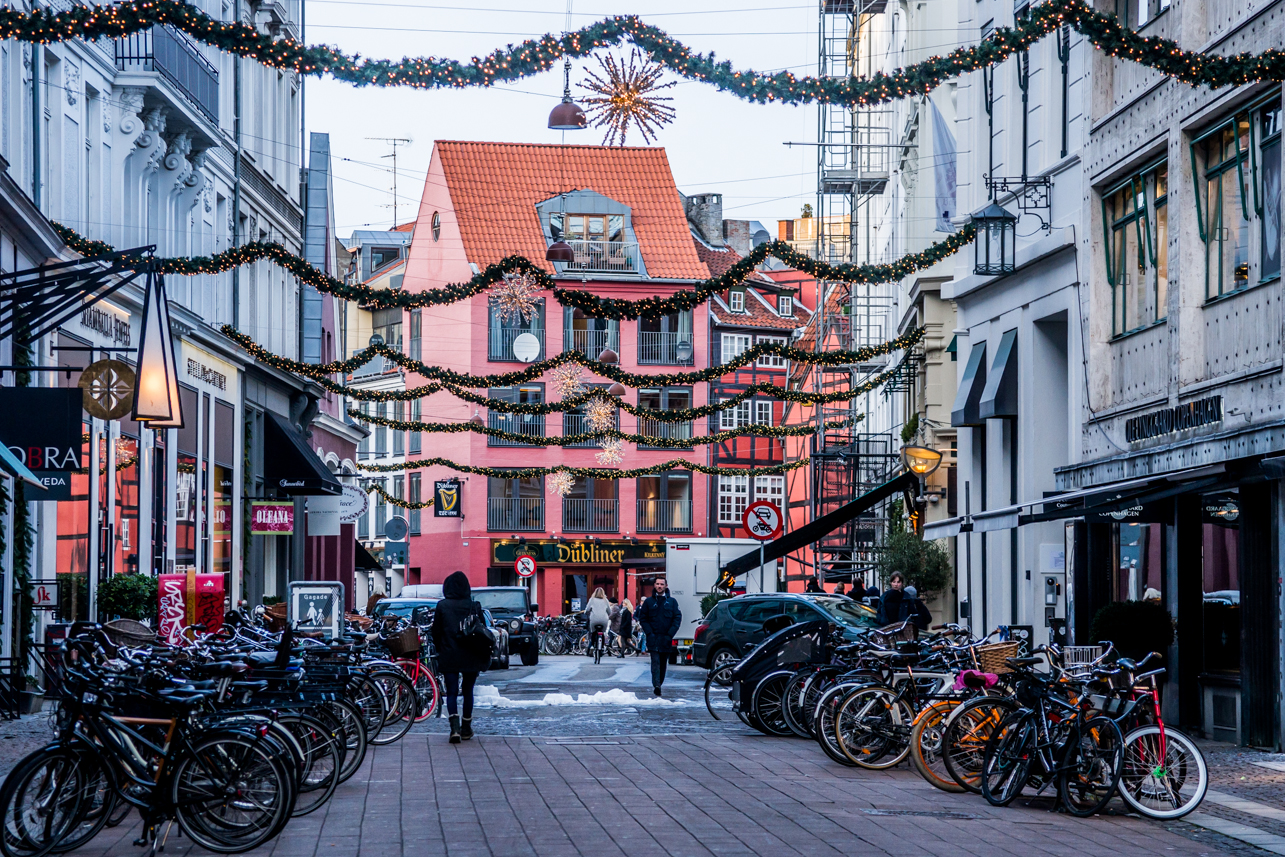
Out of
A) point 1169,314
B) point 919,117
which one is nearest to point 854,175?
point 919,117

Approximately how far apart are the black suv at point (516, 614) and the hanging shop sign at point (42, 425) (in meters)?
17.0

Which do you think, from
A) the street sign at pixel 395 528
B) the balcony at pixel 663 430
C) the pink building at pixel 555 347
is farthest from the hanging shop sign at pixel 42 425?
the balcony at pixel 663 430

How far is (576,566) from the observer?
6912 cm

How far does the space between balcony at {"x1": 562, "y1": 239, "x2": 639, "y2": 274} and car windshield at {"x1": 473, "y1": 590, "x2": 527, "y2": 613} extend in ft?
106

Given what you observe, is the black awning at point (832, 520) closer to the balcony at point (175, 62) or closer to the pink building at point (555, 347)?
the balcony at point (175, 62)

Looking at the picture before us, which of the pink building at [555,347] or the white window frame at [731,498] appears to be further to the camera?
the white window frame at [731,498]

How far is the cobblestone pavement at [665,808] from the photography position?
427 inches

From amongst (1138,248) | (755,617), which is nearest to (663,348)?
(755,617)

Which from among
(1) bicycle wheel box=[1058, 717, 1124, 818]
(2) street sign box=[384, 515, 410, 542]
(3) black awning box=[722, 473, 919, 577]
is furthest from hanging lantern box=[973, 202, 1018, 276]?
(2) street sign box=[384, 515, 410, 542]

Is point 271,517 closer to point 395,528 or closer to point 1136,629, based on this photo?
point 1136,629

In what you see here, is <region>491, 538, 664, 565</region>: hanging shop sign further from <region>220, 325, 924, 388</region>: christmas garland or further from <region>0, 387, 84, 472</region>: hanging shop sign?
<region>0, 387, 84, 472</region>: hanging shop sign

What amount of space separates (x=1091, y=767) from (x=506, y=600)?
83.5ft

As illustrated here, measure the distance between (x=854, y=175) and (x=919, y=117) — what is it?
8.45 m

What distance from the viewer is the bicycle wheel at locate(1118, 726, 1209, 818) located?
40.3 feet
